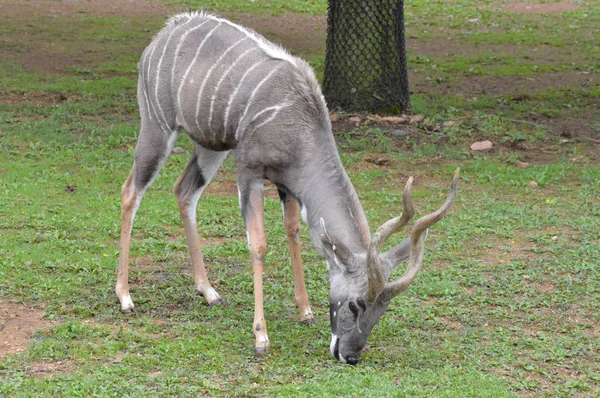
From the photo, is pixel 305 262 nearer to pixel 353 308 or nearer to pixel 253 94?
pixel 253 94

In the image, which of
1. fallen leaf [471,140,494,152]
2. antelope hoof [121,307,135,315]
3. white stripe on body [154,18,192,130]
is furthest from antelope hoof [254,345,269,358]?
fallen leaf [471,140,494,152]

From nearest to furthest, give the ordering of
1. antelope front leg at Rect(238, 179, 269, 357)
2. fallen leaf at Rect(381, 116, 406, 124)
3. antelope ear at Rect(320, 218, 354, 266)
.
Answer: antelope ear at Rect(320, 218, 354, 266), antelope front leg at Rect(238, 179, 269, 357), fallen leaf at Rect(381, 116, 406, 124)

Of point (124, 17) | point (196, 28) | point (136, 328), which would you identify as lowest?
point (124, 17)

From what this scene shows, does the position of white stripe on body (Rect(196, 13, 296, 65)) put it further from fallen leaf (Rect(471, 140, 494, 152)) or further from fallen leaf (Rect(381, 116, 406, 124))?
fallen leaf (Rect(381, 116, 406, 124))

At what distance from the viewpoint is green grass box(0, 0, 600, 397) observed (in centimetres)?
505

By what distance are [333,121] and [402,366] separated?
5.70 m

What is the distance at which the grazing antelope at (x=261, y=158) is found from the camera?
5160mm

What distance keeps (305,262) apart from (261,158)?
1708mm

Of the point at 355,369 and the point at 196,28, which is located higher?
the point at 196,28

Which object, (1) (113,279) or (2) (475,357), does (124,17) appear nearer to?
(1) (113,279)

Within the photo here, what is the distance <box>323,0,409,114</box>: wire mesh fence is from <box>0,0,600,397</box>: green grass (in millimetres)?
513

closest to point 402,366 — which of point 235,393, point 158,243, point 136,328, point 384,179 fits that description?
point 235,393

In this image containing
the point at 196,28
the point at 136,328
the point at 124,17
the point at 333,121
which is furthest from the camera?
the point at 124,17

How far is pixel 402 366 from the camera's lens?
17.1 ft
